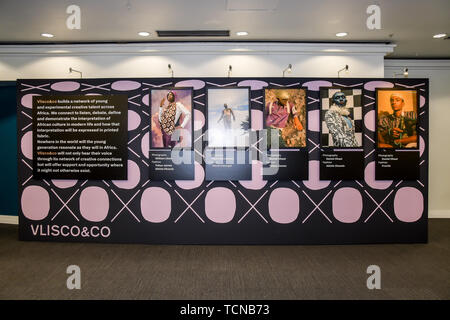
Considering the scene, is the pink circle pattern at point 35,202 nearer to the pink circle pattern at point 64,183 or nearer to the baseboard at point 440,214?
the pink circle pattern at point 64,183

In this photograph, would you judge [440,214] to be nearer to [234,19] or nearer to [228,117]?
[228,117]

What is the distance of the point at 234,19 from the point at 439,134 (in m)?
5.40

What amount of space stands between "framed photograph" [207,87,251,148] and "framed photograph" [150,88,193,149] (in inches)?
12.8

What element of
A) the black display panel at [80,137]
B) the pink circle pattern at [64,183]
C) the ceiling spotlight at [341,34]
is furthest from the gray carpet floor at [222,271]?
Answer: the ceiling spotlight at [341,34]

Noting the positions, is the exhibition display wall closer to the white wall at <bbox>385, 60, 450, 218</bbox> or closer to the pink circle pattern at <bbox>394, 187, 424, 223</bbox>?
the pink circle pattern at <bbox>394, 187, 424, 223</bbox>

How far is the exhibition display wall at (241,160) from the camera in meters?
4.78

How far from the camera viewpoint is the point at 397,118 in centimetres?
480

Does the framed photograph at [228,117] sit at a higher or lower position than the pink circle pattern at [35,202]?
higher

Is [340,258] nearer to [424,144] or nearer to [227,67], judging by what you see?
[424,144]

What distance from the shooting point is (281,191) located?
4.80 m

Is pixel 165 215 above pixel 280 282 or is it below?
above

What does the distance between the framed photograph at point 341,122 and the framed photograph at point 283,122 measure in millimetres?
332

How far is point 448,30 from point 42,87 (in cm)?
687
